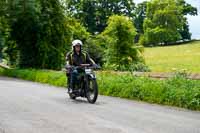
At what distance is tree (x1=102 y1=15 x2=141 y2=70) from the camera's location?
40562mm

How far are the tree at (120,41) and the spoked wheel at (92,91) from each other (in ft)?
79.4

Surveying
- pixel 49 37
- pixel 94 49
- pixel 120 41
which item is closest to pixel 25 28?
pixel 49 37

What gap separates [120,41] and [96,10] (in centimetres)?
6384

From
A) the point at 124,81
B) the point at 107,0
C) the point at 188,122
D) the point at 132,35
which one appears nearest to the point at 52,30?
the point at 132,35

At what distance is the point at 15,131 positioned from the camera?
1014 centimetres

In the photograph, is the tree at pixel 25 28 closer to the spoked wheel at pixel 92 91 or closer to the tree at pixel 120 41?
the tree at pixel 120 41

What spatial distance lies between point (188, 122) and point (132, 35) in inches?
1186

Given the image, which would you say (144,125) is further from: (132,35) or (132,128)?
(132,35)

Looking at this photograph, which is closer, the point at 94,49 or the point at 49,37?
the point at 49,37

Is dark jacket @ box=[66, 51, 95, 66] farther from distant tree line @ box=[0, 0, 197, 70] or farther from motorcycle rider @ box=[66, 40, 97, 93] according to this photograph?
distant tree line @ box=[0, 0, 197, 70]

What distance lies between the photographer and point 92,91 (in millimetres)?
15922

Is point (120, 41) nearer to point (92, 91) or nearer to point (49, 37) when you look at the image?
point (49, 37)

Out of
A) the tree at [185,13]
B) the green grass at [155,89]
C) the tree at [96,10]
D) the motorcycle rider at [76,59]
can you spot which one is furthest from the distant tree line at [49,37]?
the tree at [185,13]

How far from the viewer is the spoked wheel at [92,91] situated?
1559 centimetres
